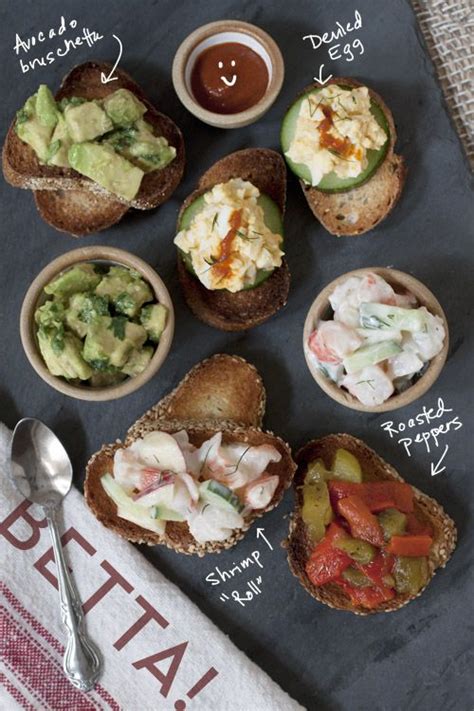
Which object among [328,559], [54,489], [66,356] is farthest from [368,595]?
[66,356]

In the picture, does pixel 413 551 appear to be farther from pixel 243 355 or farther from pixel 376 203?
pixel 376 203

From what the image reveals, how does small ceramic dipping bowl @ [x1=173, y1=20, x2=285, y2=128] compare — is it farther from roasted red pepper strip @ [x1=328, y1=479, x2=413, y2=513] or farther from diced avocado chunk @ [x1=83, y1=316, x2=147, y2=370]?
roasted red pepper strip @ [x1=328, y1=479, x2=413, y2=513]

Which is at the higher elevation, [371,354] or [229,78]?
[229,78]

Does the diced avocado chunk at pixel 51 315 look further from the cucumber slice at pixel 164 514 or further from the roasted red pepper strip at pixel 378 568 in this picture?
the roasted red pepper strip at pixel 378 568

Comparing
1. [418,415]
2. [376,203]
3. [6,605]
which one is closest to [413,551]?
[418,415]

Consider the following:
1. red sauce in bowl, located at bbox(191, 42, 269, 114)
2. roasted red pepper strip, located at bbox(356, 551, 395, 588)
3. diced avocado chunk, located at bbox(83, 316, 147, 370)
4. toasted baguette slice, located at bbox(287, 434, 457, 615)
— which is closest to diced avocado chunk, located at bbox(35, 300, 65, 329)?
diced avocado chunk, located at bbox(83, 316, 147, 370)

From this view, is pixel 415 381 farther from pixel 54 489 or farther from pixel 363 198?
pixel 54 489
